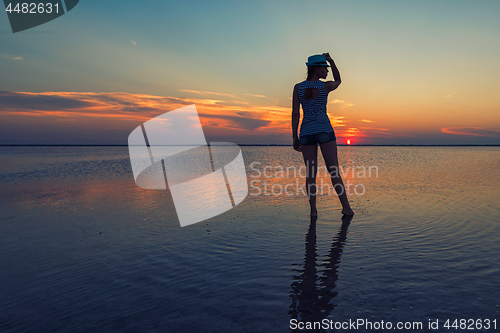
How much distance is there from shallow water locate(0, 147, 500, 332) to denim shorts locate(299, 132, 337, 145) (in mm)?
1480

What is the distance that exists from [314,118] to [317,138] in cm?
37

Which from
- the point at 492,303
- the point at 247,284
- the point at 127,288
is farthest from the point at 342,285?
the point at 127,288

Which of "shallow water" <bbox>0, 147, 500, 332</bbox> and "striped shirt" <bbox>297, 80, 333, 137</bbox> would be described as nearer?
"shallow water" <bbox>0, 147, 500, 332</bbox>

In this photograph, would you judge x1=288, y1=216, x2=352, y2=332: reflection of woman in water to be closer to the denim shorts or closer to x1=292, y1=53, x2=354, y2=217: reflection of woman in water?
x1=292, y1=53, x2=354, y2=217: reflection of woman in water

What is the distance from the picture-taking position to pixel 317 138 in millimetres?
5238

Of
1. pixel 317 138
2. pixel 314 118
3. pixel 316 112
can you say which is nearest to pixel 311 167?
pixel 317 138

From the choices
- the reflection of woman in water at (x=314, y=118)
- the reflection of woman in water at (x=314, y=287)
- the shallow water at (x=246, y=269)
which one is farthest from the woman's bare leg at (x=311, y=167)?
the reflection of woman in water at (x=314, y=287)

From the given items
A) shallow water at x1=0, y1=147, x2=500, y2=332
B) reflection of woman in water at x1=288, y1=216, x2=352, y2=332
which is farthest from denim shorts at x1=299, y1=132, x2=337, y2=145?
reflection of woman in water at x1=288, y1=216, x2=352, y2=332

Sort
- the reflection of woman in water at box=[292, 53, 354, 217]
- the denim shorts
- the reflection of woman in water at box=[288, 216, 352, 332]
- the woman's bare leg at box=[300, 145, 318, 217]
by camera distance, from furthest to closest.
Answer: the woman's bare leg at box=[300, 145, 318, 217] < the denim shorts < the reflection of woman in water at box=[292, 53, 354, 217] < the reflection of woman in water at box=[288, 216, 352, 332]

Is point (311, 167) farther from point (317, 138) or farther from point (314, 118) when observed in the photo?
point (314, 118)

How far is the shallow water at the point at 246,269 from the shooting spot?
7.44ft

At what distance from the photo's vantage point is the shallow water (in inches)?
89.3

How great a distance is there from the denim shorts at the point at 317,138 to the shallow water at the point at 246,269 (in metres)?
1.48

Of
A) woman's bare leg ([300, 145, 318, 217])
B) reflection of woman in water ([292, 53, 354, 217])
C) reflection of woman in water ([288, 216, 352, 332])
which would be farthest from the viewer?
woman's bare leg ([300, 145, 318, 217])
